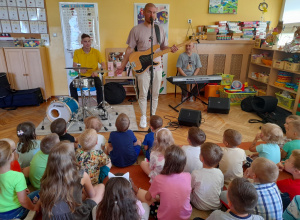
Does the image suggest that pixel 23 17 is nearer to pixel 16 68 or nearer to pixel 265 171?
pixel 16 68

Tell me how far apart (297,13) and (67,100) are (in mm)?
5170

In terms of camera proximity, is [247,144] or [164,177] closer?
[164,177]

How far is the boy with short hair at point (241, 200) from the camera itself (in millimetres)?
1230

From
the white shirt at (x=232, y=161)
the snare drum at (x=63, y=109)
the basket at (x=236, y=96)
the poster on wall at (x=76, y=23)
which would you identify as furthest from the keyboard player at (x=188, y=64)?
the white shirt at (x=232, y=161)

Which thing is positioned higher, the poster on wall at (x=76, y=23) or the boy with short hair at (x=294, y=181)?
the poster on wall at (x=76, y=23)

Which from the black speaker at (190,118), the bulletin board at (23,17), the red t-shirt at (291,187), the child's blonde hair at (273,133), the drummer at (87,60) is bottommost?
the black speaker at (190,118)

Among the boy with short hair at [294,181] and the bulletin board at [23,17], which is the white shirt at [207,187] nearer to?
the boy with short hair at [294,181]

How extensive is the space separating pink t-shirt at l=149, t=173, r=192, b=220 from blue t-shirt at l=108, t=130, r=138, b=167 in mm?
880

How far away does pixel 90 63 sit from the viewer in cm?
431

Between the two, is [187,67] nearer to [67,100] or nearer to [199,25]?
[199,25]

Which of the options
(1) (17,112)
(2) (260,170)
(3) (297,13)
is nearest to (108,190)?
(2) (260,170)

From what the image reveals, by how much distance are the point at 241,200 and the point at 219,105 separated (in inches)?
127

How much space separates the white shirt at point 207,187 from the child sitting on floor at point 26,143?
1585mm

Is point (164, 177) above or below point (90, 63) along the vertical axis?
below
